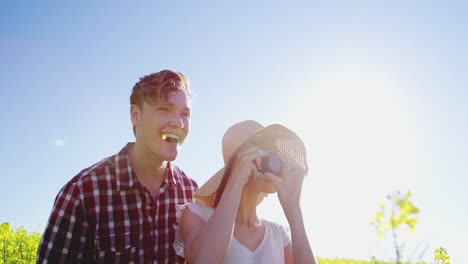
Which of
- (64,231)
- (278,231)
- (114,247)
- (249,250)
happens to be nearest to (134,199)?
(114,247)

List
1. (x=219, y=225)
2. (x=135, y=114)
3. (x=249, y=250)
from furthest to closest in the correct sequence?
(x=135, y=114) < (x=249, y=250) < (x=219, y=225)

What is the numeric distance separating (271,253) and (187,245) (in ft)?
2.10

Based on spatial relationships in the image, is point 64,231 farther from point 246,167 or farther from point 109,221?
point 246,167

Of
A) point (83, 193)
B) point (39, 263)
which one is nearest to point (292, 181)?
point (83, 193)

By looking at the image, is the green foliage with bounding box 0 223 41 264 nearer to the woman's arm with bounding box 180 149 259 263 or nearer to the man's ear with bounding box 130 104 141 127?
the man's ear with bounding box 130 104 141 127

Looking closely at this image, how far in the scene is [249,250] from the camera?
286 centimetres

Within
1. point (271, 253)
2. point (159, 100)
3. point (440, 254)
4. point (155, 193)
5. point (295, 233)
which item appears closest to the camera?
point (295, 233)

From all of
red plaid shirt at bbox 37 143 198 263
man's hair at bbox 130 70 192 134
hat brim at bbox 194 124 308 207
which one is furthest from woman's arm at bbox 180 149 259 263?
man's hair at bbox 130 70 192 134

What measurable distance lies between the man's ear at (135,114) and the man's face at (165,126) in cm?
8

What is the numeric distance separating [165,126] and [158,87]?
0.31 metres

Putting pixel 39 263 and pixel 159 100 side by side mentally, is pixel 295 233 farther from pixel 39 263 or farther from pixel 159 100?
pixel 39 263

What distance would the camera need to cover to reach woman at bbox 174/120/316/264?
2523mm

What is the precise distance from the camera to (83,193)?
311 cm

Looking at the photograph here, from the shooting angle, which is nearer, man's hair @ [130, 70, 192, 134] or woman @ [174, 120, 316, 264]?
woman @ [174, 120, 316, 264]
